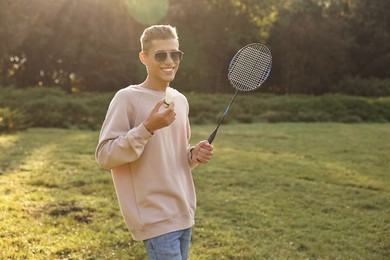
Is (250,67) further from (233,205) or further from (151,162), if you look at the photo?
(233,205)

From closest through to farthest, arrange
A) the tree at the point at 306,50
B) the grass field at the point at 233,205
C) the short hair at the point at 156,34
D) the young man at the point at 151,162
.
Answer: the young man at the point at 151,162 < the short hair at the point at 156,34 < the grass field at the point at 233,205 < the tree at the point at 306,50

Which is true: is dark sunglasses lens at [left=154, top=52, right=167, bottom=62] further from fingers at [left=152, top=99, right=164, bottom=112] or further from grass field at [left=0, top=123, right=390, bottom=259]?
grass field at [left=0, top=123, right=390, bottom=259]

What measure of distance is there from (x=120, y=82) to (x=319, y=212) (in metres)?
25.7

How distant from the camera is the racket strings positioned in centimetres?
349

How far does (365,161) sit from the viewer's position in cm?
1054

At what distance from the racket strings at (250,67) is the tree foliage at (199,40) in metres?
20.7

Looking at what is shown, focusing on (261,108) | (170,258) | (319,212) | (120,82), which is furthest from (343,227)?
(120,82)

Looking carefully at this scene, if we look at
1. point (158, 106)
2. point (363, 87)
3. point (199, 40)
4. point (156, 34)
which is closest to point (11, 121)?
point (156, 34)

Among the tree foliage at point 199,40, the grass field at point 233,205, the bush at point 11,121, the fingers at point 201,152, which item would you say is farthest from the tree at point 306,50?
the fingers at point 201,152

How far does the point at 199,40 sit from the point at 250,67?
96.6 feet

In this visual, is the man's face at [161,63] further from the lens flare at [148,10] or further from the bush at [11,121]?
the lens flare at [148,10]

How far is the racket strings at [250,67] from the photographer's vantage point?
11.4 feet

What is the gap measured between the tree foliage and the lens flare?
0.29 ft

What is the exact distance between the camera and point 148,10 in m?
28.3
